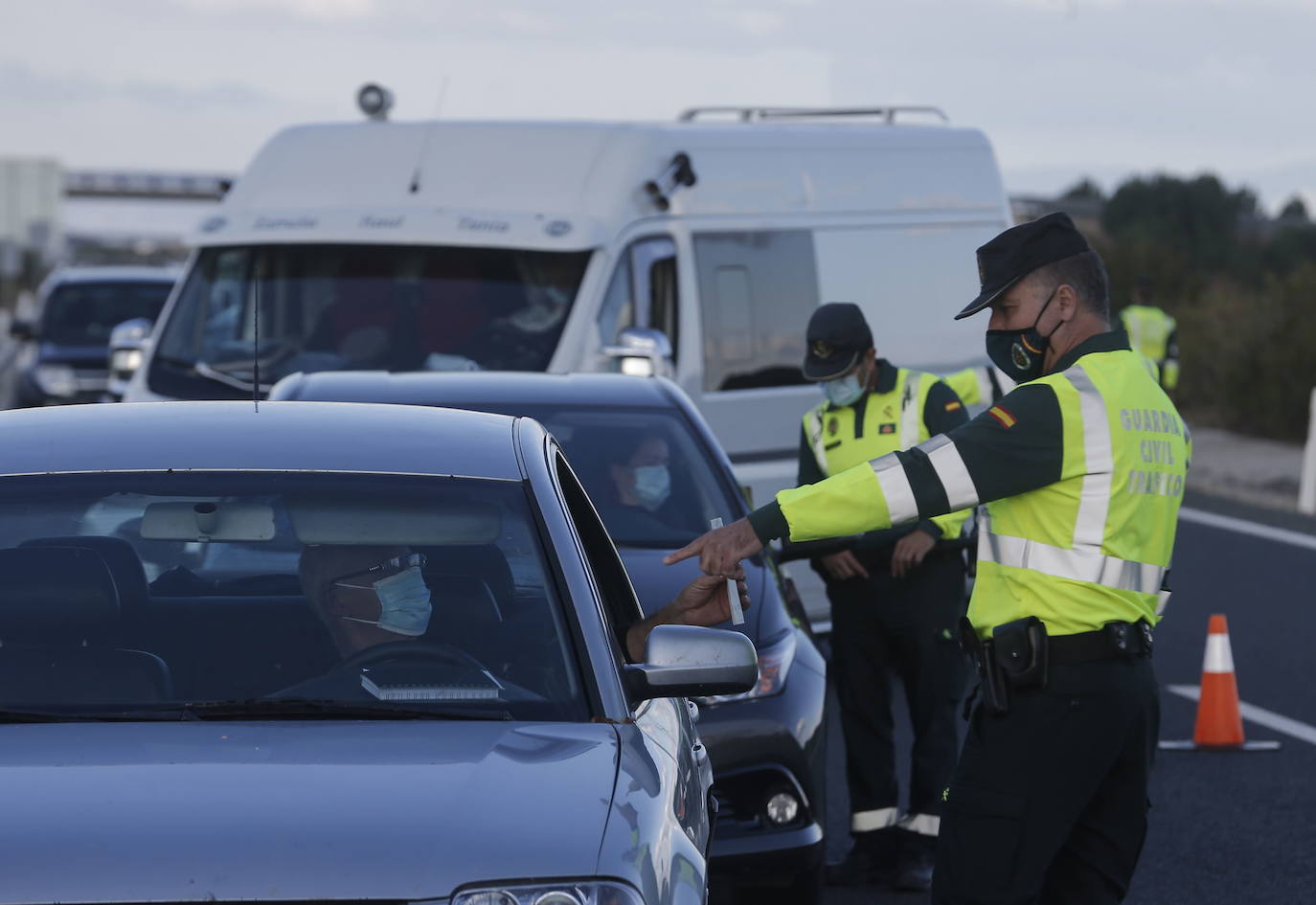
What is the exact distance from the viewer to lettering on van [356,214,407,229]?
11.5m

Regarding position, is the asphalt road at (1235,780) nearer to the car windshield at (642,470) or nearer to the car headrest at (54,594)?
the car windshield at (642,470)

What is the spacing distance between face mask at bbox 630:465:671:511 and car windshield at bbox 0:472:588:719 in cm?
310

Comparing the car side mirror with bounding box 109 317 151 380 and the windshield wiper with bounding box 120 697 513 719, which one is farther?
the car side mirror with bounding box 109 317 151 380

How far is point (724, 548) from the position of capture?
15.2 ft

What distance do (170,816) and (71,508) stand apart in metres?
1.15

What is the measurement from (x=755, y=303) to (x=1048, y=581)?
7293 millimetres

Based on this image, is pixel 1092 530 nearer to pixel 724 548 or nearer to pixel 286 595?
pixel 724 548

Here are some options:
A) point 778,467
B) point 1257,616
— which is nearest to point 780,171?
point 778,467

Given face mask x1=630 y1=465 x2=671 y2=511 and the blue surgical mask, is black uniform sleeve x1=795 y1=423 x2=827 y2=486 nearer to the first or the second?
the blue surgical mask

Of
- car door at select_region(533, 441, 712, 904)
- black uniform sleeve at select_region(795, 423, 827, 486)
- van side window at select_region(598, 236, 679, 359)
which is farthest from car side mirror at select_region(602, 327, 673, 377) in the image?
car door at select_region(533, 441, 712, 904)

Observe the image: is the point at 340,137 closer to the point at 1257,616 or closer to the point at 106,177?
the point at 1257,616

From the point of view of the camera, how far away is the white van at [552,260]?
439 inches

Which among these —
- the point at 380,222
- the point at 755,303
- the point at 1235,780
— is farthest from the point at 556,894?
the point at 755,303

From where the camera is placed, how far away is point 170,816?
11.1 feet
